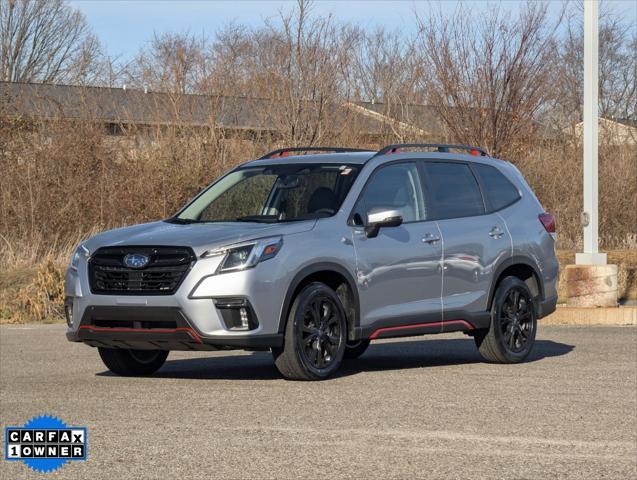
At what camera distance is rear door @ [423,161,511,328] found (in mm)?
11891

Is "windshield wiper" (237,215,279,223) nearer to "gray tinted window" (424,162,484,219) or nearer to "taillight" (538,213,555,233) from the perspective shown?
"gray tinted window" (424,162,484,219)

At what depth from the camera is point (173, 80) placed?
27.2 m

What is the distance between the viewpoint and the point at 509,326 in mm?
12453

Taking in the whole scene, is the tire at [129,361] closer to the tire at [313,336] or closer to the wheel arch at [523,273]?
the tire at [313,336]

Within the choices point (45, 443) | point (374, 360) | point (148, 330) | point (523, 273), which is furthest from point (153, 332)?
point (523, 273)

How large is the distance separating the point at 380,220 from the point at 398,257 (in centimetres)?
51

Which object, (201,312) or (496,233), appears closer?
(201,312)

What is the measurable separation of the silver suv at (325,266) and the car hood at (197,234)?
0.06 feet

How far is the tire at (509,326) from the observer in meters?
12.3

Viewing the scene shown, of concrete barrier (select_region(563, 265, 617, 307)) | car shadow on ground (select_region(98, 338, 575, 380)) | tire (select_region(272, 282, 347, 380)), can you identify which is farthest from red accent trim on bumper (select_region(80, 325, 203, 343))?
concrete barrier (select_region(563, 265, 617, 307))

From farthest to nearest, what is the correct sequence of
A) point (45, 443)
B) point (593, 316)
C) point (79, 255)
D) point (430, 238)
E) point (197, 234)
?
point (593, 316) < point (430, 238) < point (79, 255) < point (197, 234) < point (45, 443)

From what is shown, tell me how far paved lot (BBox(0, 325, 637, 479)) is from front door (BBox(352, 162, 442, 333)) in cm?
55

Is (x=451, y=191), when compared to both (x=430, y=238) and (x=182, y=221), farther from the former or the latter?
(x=182, y=221)

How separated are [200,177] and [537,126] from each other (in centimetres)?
721
